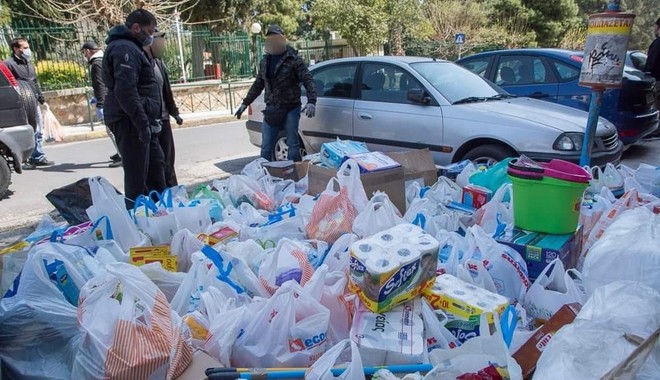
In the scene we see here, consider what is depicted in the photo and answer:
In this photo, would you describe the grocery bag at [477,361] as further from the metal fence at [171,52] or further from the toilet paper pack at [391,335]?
the metal fence at [171,52]

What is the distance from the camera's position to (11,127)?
555cm

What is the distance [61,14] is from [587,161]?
1573cm

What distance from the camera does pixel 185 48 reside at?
14750mm

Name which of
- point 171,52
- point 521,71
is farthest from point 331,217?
point 171,52

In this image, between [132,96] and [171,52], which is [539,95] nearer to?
[132,96]

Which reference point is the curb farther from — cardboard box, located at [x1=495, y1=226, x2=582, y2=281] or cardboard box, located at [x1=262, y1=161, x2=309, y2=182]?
cardboard box, located at [x1=495, y1=226, x2=582, y2=281]

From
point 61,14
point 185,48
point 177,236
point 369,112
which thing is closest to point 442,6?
point 185,48

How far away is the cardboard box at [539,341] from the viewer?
1.70 metres

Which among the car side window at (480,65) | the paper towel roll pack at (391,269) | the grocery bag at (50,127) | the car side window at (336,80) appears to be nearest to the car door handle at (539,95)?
the car side window at (480,65)

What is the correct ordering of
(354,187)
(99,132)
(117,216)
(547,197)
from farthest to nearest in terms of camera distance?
(99,132) → (354,187) → (117,216) → (547,197)

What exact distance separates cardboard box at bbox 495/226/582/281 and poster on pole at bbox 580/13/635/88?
1.55 metres

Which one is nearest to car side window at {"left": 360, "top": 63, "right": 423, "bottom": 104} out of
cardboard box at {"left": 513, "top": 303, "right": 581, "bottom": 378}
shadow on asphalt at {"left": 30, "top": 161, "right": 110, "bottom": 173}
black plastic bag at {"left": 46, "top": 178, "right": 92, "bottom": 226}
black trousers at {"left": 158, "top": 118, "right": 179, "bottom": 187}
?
black trousers at {"left": 158, "top": 118, "right": 179, "bottom": 187}

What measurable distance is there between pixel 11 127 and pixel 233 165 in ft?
9.07

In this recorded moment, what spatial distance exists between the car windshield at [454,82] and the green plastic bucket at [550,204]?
2553 mm
